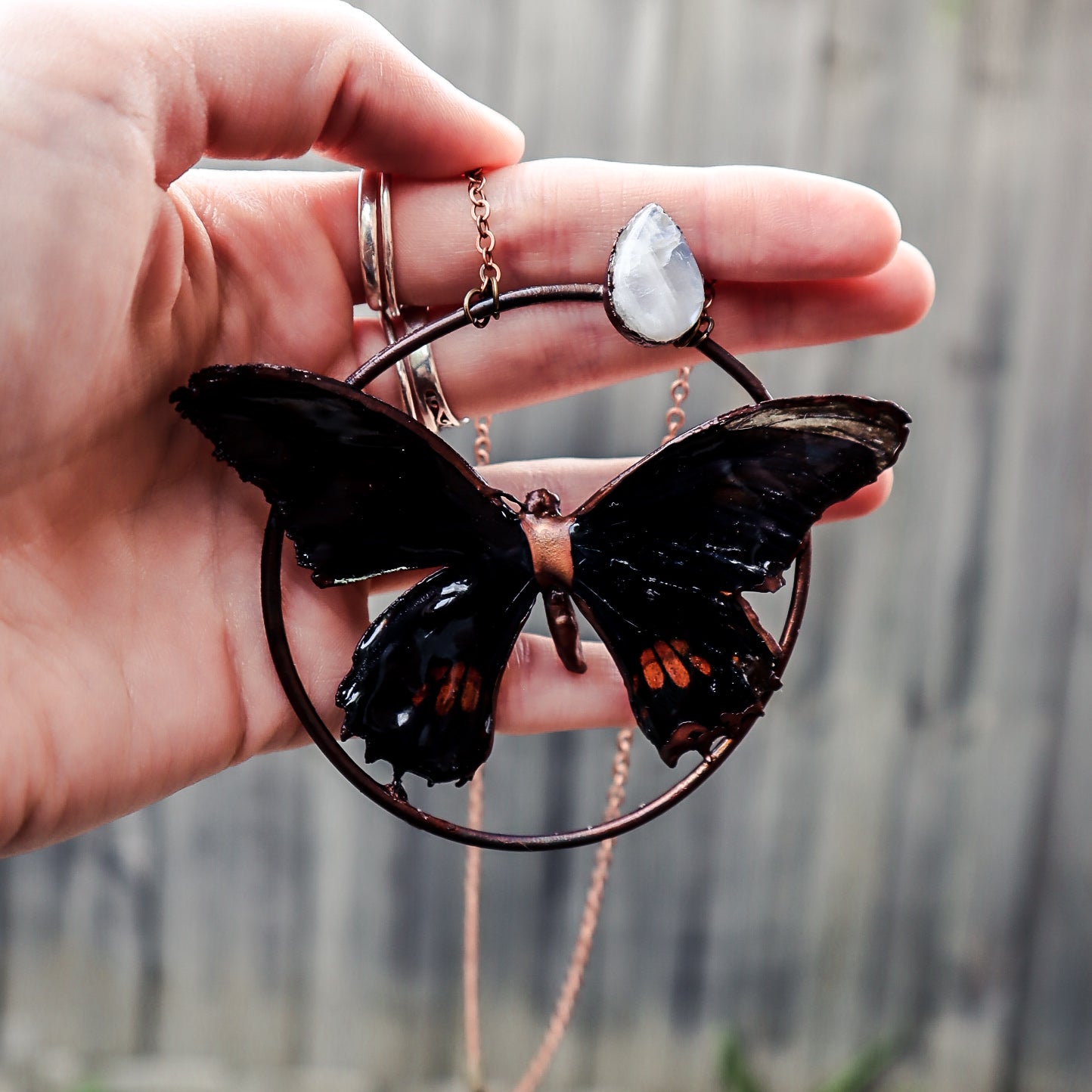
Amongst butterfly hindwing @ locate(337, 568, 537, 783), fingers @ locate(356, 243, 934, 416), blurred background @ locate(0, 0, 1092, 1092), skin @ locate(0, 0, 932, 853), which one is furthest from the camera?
blurred background @ locate(0, 0, 1092, 1092)

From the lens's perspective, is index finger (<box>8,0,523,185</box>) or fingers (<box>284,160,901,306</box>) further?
fingers (<box>284,160,901,306</box>)

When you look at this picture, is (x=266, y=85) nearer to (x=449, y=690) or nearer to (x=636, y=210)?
(x=636, y=210)

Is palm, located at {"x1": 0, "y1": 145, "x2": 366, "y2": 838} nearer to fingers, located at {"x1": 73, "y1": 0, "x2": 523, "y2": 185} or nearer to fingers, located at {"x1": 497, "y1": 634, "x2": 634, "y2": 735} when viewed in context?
fingers, located at {"x1": 73, "y1": 0, "x2": 523, "y2": 185}

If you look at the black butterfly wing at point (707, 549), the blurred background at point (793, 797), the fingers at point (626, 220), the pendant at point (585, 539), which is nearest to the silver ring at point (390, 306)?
the fingers at point (626, 220)

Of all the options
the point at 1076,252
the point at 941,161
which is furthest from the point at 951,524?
the point at 941,161

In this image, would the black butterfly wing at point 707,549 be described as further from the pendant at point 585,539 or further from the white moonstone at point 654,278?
the white moonstone at point 654,278

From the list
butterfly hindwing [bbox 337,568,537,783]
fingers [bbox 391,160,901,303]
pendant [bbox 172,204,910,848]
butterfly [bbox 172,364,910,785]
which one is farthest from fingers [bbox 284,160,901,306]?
butterfly hindwing [bbox 337,568,537,783]

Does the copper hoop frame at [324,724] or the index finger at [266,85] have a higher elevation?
the index finger at [266,85]
